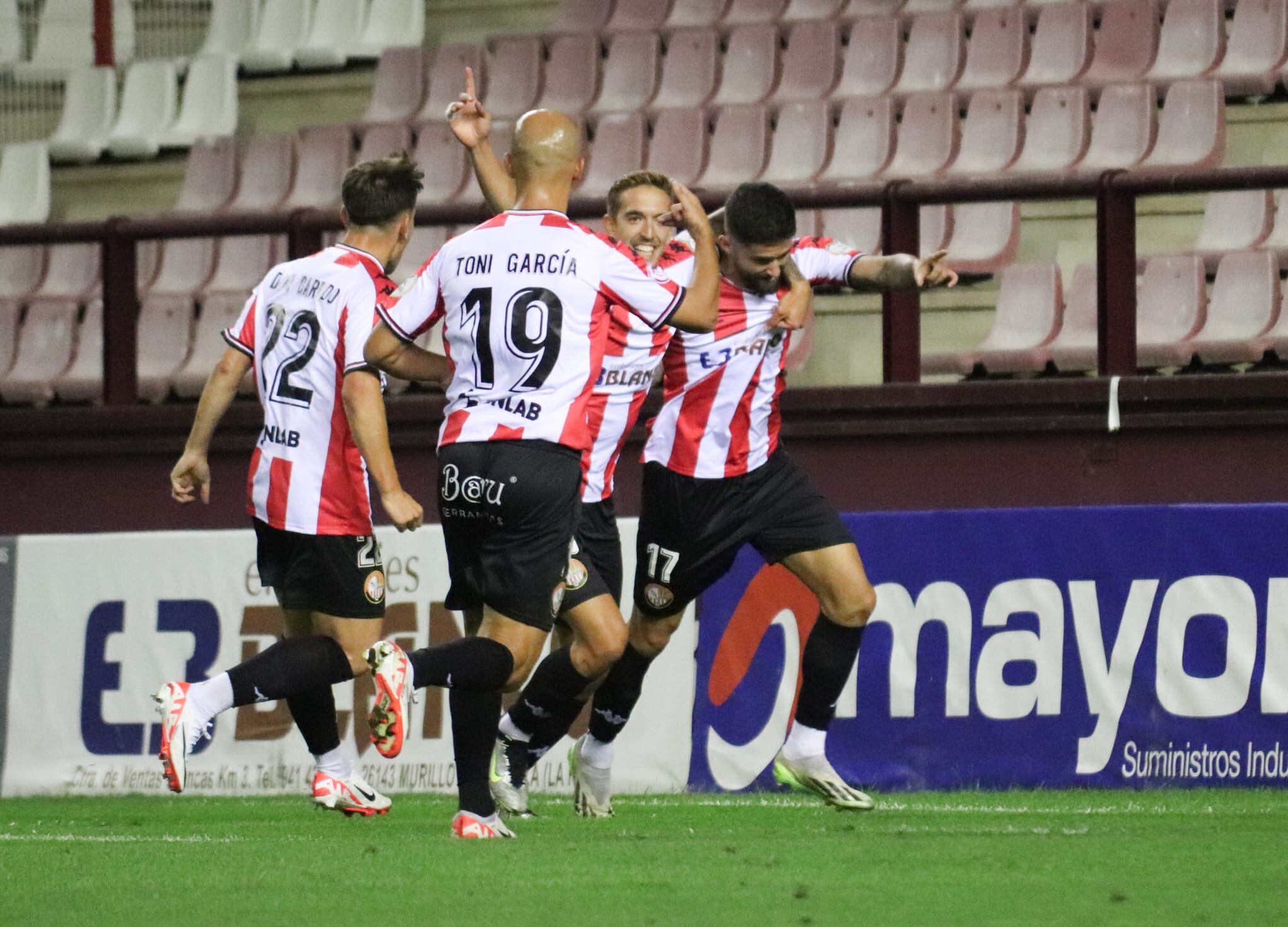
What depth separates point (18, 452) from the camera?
36.7ft

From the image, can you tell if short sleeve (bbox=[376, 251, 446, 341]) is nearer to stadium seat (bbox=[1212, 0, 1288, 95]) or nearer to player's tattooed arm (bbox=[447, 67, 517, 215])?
player's tattooed arm (bbox=[447, 67, 517, 215])

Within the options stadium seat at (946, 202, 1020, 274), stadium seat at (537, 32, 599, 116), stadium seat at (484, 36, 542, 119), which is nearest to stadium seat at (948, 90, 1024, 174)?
stadium seat at (946, 202, 1020, 274)

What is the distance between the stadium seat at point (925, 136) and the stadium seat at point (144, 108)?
5737 mm

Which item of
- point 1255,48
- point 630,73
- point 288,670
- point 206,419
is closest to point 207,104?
point 630,73

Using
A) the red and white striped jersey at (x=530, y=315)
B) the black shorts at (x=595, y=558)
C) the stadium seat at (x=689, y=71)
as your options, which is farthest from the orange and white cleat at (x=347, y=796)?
the stadium seat at (x=689, y=71)

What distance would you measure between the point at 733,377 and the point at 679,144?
5610 millimetres

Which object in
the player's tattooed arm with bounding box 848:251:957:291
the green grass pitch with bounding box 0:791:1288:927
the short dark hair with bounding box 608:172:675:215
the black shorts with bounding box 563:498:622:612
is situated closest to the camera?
the green grass pitch with bounding box 0:791:1288:927

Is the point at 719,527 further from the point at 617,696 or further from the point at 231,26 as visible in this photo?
the point at 231,26

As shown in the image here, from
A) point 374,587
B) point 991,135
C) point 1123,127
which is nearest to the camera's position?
point 374,587

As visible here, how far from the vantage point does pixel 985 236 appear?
11.3 m

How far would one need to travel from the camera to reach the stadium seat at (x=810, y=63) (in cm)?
1289

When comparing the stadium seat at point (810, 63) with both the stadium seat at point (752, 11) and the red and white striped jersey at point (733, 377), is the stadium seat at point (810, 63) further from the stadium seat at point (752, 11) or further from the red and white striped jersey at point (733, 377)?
the red and white striped jersey at point (733, 377)

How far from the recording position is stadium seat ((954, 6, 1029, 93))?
12.4 meters

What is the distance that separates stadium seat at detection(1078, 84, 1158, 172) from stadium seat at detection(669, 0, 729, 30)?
3.00m
